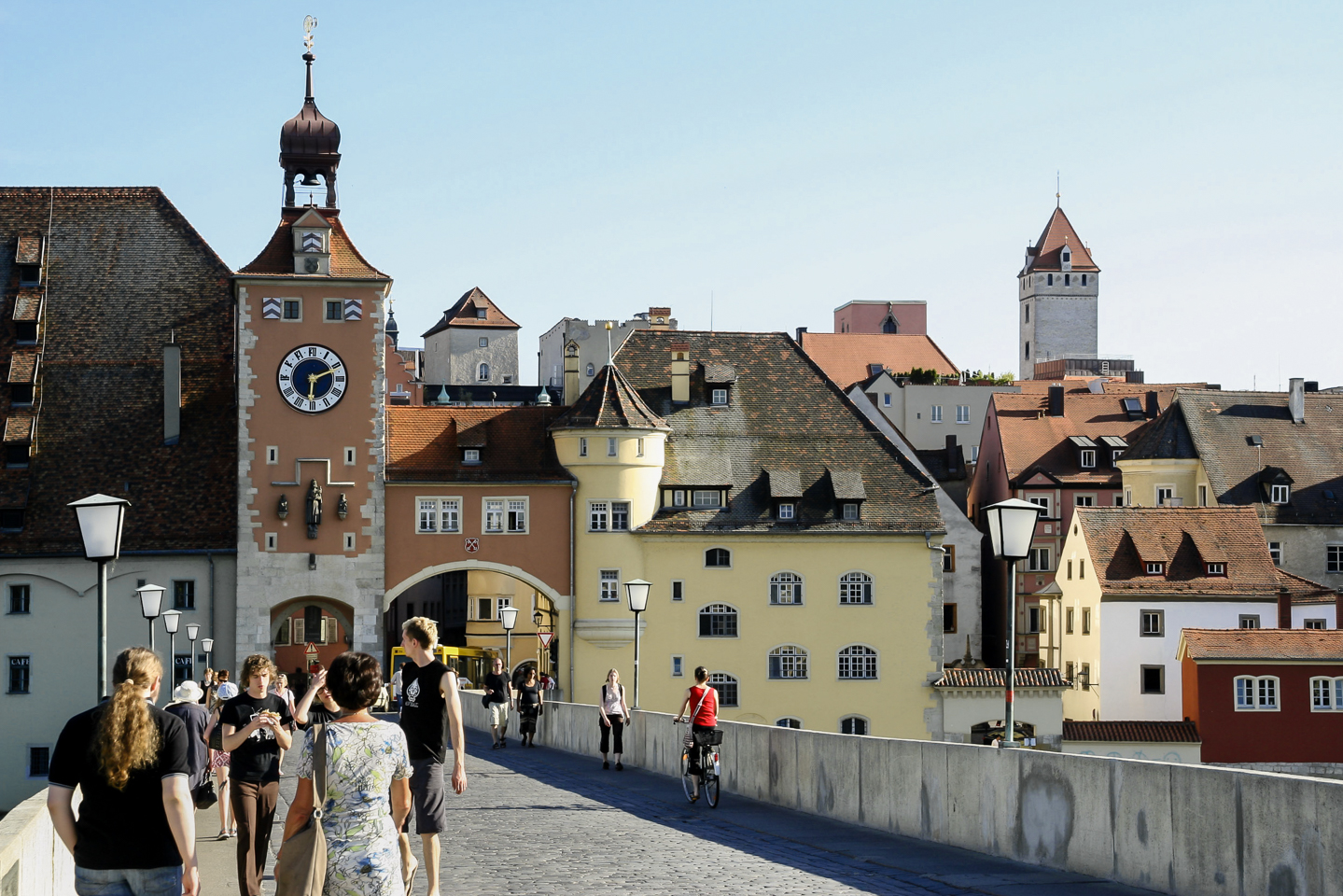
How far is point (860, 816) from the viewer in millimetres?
18516

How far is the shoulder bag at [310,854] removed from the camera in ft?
26.5

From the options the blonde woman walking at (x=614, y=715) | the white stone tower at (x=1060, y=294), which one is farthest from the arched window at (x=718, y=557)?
the white stone tower at (x=1060, y=294)

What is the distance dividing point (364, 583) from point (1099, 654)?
3038 centimetres

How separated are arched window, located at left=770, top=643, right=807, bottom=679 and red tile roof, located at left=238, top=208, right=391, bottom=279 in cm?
2036

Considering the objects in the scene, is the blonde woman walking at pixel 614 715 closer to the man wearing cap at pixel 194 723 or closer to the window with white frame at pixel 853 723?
the man wearing cap at pixel 194 723

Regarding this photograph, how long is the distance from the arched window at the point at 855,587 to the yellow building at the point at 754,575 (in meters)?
0.05

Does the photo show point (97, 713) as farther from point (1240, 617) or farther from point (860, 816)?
point (1240, 617)

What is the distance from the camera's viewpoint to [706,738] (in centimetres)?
2117

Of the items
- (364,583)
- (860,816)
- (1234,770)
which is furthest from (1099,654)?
(1234,770)

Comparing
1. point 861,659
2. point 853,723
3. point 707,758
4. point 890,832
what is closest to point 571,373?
point 861,659

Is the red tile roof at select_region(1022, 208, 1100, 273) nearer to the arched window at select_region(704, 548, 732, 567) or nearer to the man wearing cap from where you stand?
the arched window at select_region(704, 548, 732, 567)

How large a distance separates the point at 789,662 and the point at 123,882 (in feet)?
196

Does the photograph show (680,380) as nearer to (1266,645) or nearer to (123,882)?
(1266,645)

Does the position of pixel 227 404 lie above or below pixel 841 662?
above
